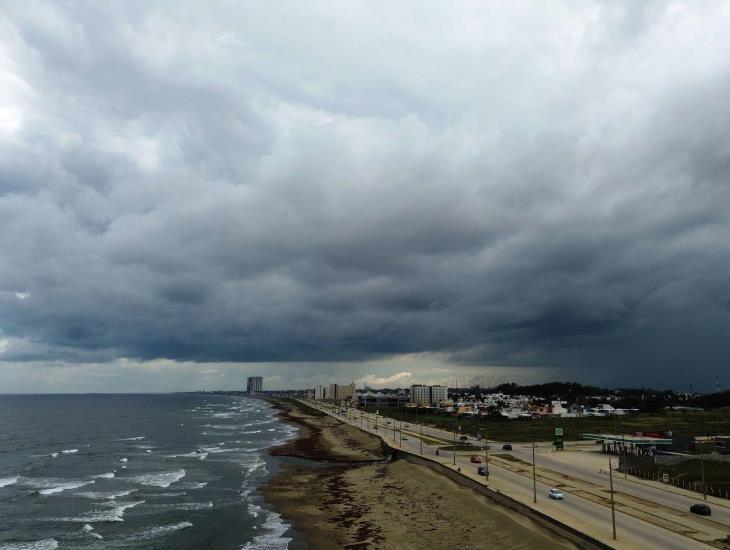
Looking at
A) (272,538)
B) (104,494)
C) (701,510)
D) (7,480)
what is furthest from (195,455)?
(701,510)

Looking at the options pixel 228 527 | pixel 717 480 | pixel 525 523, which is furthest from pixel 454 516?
pixel 717 480

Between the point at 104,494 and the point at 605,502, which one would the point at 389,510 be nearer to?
the point at 605,502

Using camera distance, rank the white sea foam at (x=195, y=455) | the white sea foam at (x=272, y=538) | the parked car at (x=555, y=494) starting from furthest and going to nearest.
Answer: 1. the white sea foam at (x=195, y=455)
2. the parked car at (x=555, y=494)
3. the white sea foam at (x=272, y=538)

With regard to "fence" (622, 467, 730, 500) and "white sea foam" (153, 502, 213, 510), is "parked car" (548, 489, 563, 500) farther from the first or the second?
"white sea foam" (153, 502, 213, 510)

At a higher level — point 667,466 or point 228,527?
point 667,466

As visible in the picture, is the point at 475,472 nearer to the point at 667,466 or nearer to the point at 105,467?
the point at 667,466

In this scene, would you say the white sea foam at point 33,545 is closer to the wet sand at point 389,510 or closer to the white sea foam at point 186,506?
the white sea foam at point 186,506

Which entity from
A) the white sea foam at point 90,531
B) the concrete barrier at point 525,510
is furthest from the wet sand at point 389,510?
the white sea foam at point 90,531

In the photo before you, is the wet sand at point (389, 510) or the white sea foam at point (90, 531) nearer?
the wet sand at point (389, 510)
